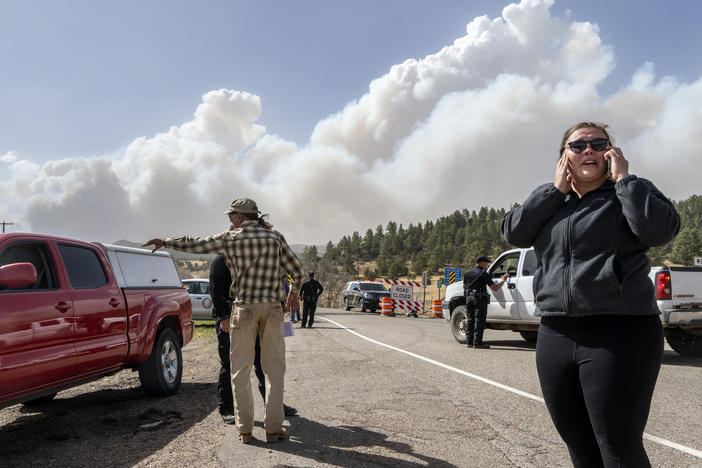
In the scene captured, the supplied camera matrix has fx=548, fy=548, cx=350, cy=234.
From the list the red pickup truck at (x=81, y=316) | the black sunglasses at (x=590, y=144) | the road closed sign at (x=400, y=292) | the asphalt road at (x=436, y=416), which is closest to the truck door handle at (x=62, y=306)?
the red pickup truck at (x=81, y=316)

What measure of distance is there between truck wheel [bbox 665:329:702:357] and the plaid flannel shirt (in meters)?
8.32

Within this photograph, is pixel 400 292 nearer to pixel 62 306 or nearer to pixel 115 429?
pixel 115 429

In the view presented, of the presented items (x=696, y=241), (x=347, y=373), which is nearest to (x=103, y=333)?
(x=347, y=373)

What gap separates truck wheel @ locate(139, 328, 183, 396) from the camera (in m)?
6.54

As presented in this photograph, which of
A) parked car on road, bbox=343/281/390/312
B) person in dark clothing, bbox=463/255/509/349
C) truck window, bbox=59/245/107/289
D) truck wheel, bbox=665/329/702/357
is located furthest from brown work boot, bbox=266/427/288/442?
parked car on road, bbox=343/281/390/312

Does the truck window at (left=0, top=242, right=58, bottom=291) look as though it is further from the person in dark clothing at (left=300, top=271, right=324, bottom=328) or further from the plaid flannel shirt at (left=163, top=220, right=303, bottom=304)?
the person in dark clothing at (left=300, top=271, right=324, bottom=328)

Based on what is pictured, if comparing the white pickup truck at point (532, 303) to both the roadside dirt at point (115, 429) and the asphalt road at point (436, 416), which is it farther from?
the roadside dirt at point (115, 429)

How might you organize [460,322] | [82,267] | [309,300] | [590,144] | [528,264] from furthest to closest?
[309,300] → [460,322] → [528,264] → [82,267] → [590,144]

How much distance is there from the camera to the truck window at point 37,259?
4.86 meters

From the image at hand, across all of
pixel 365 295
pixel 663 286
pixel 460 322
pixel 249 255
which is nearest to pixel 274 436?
pixel 249 255

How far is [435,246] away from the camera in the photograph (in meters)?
134

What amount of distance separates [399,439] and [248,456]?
128cm

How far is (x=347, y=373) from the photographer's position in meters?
8.18

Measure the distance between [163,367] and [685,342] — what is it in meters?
9.19
